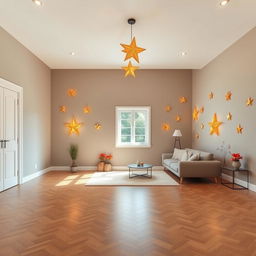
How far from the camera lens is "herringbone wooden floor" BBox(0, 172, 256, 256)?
2359 mm

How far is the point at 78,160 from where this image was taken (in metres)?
7.75

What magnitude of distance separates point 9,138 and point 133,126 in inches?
163

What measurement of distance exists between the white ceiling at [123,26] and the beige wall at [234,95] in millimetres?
342

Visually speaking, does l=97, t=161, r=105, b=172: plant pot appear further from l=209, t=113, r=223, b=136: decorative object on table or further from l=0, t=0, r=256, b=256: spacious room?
l=209, t=113, r=223, b=136: decorative object on table

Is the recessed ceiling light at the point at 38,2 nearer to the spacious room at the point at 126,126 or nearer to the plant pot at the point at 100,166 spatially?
the spacious room at the point at 126,126

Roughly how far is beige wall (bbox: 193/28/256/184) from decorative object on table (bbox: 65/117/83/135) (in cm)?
417

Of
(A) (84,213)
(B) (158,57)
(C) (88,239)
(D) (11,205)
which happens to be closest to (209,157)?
(B) (158,57)

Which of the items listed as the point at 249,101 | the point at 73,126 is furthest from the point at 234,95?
the point at 73,126

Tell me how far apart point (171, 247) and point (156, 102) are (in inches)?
235

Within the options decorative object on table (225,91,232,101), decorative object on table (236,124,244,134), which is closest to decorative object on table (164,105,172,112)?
decorative object on table (225,91,232,101)

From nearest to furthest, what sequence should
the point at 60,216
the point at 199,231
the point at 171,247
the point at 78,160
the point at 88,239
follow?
the point at 171,247 < the point at 88,239 < the point at 199,231 < the point at 60,216 < the point at 78,160

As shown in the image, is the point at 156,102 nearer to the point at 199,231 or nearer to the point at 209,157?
the point at 209,157

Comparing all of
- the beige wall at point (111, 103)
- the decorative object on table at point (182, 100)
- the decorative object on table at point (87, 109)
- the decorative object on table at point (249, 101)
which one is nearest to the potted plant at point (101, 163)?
the beige wall at point (111, 103)

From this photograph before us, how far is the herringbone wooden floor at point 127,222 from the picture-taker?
7.74 feet
